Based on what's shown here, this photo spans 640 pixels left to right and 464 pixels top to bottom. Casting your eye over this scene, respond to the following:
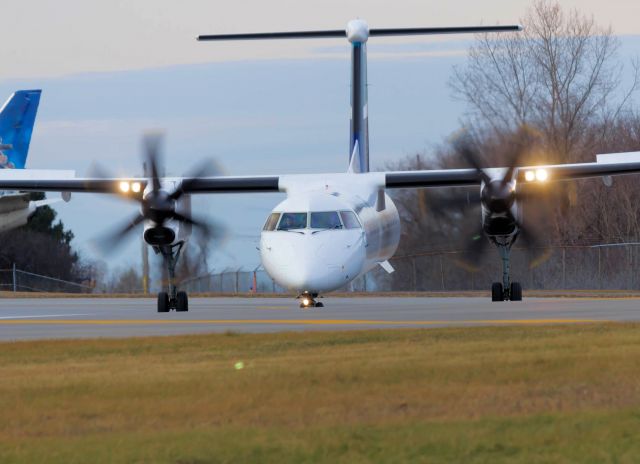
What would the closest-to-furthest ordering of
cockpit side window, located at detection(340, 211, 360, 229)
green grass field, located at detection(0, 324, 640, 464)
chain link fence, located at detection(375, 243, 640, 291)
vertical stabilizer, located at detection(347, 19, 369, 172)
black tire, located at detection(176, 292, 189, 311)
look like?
green grass field, located at detection(0, 324, 640, 464)
cockpit side window, located at detection(340, 211, 360, 229)
black tire, located at detection(176, 292, 189, 311)
vertical stabilizer, located at detection(347, 19, 369, 172)
chain link fence, located at detection(375, 243, 640, 291)

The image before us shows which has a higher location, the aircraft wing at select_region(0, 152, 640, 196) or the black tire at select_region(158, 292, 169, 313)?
the aircraft wing at select_region(0, 152, 640, 196)

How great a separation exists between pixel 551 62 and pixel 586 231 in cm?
989

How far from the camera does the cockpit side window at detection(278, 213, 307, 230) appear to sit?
2988 cm

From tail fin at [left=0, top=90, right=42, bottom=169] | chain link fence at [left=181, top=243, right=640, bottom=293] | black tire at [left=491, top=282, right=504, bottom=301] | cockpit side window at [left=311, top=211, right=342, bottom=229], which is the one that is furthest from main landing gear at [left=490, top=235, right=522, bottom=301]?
tail fin at [left=0, top=90, right=42, bottom=169]

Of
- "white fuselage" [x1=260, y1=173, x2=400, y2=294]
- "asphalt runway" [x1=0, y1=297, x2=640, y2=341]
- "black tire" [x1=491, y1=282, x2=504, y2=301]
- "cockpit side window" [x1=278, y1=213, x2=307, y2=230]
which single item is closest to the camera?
"asphalt runway" [x1=0, y1=297, x2=640, y2=341]

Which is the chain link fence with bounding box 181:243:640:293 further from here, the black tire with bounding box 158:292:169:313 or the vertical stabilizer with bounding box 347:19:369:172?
the black tire with bounding box 158:292:169:313

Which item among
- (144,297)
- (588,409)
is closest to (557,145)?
(144,297)

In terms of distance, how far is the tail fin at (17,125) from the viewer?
3209 inches

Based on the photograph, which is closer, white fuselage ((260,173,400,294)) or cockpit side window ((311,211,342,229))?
white fuselage ((260,173,400,294))

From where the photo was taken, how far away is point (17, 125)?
82.4 metres

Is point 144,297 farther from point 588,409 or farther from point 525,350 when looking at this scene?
point 588,409

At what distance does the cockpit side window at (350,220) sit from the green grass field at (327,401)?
11365 millimetres

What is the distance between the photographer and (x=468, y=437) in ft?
33.9

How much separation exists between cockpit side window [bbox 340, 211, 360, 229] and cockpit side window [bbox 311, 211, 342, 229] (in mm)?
218
